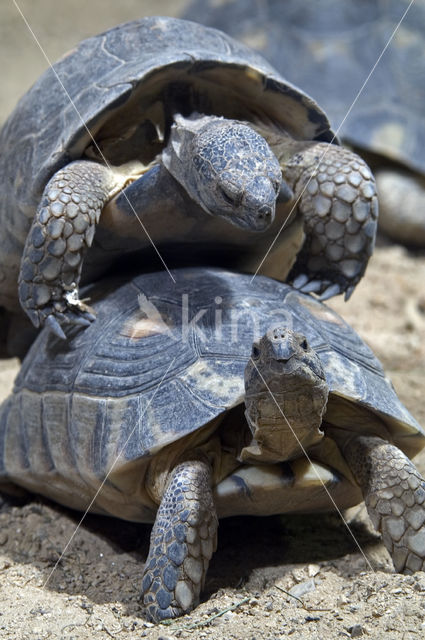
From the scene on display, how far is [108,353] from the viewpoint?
3252 millimetres

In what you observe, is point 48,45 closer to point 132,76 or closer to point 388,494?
point 132,76

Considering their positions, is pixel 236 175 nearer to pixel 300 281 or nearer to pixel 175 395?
pixel 175 395

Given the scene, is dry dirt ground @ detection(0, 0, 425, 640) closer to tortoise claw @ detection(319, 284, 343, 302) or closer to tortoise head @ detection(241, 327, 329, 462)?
tortoise head @ detection(241, 327, 329, 462)

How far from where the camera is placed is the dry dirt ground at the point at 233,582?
2.47m

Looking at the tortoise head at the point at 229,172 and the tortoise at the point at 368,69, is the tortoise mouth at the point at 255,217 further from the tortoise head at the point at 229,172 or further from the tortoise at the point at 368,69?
the tortoise at the point at 368,69

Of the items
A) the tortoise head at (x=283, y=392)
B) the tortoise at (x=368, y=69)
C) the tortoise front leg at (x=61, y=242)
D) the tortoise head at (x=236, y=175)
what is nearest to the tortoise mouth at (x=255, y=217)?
the tortoise head at (x=236, y=175)

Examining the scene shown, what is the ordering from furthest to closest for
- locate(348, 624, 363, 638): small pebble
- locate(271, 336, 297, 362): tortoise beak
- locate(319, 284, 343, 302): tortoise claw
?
1. locate(319, 284, 343, 302): tortoise claw
2. locate(271, 336, 297, 362): tortoise beak
3. locate(348, 624, 363, 638): small pebble

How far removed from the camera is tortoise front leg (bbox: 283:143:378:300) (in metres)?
3.52

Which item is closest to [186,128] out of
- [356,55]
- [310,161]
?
[310,161]

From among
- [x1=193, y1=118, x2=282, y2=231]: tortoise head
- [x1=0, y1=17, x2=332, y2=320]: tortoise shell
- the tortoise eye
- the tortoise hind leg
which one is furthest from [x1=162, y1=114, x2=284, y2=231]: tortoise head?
the tortoise hind leg

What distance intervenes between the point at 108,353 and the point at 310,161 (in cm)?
127

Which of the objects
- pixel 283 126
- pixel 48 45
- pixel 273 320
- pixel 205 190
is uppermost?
pixel 283 126

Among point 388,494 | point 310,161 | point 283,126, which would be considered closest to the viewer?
point 388,494

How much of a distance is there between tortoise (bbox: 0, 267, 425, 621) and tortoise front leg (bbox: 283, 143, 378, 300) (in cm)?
24
